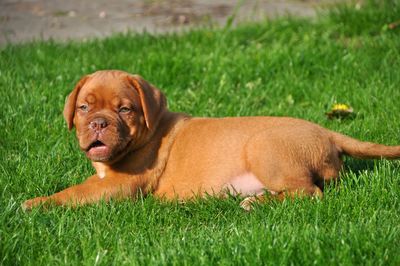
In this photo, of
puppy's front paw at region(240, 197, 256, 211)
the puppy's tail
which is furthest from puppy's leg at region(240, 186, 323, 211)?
the puppy's tail

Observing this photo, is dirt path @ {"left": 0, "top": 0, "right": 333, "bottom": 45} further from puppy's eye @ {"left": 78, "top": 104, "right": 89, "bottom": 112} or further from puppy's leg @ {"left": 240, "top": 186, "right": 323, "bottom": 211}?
puppy's leg @ {"left": 240, "top": 186, "right": 323, "bottom": 211}

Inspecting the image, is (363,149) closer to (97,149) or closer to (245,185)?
(245,185)

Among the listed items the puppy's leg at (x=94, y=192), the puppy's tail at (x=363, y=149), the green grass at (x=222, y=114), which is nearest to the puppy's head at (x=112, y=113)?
the puppy's leg at (x=94, y=192)

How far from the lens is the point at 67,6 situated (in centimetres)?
1066

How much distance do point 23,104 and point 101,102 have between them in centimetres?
170

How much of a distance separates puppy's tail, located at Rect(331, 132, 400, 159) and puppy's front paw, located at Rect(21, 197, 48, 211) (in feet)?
6.01

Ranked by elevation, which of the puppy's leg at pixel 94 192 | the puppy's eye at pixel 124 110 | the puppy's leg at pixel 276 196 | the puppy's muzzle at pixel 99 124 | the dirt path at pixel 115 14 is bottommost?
the dirt path at pixel 115 14

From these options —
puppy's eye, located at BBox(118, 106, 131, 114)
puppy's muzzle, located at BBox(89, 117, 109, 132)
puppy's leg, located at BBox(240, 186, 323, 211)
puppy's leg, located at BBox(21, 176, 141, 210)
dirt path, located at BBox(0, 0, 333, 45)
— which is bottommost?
dirt path, located at BBox(0, 0, 333, 45)

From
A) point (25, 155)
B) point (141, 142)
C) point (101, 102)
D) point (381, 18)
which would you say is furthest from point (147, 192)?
point (381, 18)

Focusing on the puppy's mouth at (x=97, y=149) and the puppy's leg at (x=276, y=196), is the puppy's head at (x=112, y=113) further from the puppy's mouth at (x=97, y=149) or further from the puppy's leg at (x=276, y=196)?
the puppy's leg at (x=276, y=196)

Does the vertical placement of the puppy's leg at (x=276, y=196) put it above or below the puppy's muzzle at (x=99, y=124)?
below

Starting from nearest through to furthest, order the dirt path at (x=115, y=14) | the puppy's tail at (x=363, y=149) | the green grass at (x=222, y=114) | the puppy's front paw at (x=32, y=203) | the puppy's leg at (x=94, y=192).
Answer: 1. the green grass at (x=222, y=114)
2. the puppy's front paw at (x=32, y=203)
3. the puppy's leg at (x=94, y=192)
4. the puppy's tail at (x=363, y=149)
5. the dirt path at (x=115, y=14)

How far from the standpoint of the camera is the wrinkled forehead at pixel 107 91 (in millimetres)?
4996

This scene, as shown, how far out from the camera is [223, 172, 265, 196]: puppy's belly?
496 cm
